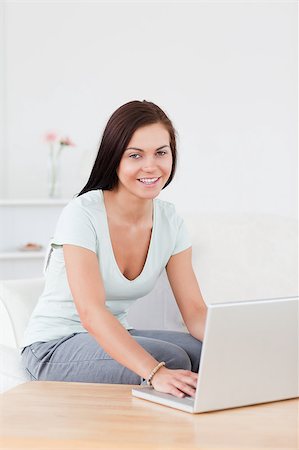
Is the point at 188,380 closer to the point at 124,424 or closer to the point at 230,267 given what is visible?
the point at 124,424

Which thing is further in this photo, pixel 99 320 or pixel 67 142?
pixel 67 142

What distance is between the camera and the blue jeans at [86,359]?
6.53 feet

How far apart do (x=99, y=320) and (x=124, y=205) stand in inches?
17.9

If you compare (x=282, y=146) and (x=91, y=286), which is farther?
(x=282, y=146)

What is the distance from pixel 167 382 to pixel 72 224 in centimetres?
61

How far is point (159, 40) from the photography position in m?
4.94

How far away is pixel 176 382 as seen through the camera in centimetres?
160

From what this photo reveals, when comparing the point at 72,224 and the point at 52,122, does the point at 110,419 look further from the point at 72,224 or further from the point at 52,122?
the point at 52,122

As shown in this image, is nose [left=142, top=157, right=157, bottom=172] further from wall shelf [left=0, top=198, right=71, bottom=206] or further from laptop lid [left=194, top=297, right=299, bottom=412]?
wall shelf [left=0, top=198, right=71, bottom=206]

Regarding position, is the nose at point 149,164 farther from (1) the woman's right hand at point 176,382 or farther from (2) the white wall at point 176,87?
(2) the white wall at point 176,87

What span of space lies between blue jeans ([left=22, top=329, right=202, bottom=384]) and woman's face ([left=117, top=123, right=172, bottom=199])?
1.32ft

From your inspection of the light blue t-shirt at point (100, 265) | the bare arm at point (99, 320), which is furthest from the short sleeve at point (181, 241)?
the bare arm at point (99, 320)

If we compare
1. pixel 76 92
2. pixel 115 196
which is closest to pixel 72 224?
pixel 115 196

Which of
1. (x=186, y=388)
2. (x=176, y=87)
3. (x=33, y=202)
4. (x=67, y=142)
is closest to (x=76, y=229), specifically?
(x=186, y=388)
